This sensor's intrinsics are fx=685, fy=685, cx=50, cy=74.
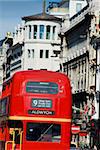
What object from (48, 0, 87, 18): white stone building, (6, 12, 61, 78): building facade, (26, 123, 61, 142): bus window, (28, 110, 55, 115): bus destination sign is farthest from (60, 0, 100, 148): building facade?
(28, 110, 55, 115): bus destination sign

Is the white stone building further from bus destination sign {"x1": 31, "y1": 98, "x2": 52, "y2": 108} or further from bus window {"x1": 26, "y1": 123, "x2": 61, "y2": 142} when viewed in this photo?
bus destination sign {"x1": 31, "y1": 98, "x2": 52, "y2": 108}

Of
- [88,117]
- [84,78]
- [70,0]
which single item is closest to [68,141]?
[88,117]

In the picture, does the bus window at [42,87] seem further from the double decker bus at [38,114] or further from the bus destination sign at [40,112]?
the bus destination sign at [40,112]

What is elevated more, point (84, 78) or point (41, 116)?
point (84, 78)

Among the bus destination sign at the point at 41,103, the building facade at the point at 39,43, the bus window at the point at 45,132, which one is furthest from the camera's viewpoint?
the building facade at the point at 39,43

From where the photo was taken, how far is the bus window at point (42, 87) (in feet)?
100

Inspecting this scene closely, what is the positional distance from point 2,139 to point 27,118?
8.65 feet

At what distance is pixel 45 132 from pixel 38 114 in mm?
941

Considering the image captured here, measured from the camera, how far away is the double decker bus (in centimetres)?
3033

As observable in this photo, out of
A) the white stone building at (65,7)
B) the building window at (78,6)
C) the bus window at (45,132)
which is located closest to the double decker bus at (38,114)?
the bus window at (45,132)

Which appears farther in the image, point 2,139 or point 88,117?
point 88,117

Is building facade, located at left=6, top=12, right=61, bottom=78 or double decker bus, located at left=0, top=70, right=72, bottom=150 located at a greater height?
building facade, located at left=6, top=12, right=61, bottom=78

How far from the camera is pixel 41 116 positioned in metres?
30.5

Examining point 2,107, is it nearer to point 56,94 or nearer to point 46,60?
point 56,94
